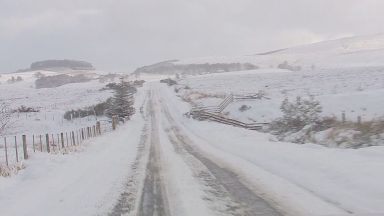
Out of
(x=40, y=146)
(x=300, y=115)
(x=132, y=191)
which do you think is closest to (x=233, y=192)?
(x=132, y=191)

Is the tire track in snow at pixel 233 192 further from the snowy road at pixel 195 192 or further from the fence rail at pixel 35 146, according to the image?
the fence rail at pixel 35 146

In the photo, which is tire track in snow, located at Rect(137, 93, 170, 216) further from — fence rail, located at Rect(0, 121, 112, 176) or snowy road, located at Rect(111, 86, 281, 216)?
fence rail, located at Rect(0, 121, 112, 176)

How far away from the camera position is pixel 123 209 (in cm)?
913

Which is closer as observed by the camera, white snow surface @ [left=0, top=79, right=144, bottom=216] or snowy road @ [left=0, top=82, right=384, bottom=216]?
snowy road @ [left=0, top=82, right=384, bottom=216]

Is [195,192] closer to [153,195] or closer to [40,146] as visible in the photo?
[153,195]

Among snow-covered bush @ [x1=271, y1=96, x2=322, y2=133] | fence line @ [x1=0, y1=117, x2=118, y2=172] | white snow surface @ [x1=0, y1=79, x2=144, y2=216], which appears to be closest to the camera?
white snow surface @ [x1=0, y1=79, x2=144, y2=216]

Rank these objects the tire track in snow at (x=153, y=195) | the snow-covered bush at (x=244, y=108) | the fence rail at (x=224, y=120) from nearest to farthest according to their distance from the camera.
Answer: the tire track in snow at (x=153, y=195)
the fence rail at (x=224, y=120)
the snow-covered bush at (x=244, y=108)

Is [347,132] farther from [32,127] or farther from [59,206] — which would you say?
[32,127]

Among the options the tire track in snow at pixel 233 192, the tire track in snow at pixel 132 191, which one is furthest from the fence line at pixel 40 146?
the tire track in snow at pixel 233 192

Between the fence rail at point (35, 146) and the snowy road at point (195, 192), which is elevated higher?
the snowy road at point (195, 192)

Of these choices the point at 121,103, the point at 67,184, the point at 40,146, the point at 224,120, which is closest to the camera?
the point at 67,184

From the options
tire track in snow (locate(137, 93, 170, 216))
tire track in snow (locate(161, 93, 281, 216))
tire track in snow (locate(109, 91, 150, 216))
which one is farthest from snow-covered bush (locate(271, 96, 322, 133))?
tire track in snow (locate(137, 93, 170, 216))

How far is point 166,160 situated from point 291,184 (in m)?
6.69

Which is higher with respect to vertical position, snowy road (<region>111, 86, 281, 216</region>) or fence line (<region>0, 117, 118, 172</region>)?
snowy road (<region>111, 86, 281, 216</region>)
